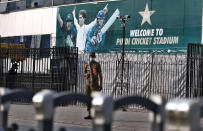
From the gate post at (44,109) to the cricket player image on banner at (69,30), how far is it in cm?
2892

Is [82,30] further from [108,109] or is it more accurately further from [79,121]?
[108,109]

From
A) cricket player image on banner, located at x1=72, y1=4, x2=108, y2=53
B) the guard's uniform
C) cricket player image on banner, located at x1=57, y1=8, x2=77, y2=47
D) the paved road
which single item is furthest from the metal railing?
cricket player image on banner, located at x1=57, y1=8, x2=77, y2=47

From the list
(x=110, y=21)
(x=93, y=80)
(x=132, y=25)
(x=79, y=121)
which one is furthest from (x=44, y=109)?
(x=110, y=21)

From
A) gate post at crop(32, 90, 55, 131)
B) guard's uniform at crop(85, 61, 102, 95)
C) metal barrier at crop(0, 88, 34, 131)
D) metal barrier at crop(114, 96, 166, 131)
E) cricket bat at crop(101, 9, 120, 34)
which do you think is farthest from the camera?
cricket bat at crop(101, 9, 120, 34)

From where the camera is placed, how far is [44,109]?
4332 mm

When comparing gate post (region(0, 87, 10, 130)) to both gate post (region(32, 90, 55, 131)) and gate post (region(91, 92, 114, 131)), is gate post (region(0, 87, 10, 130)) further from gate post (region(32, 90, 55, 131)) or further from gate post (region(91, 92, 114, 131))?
gate post (region(91, 92, 114, 131))

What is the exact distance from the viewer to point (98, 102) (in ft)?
13.3

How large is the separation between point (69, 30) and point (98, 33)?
9.82 feet

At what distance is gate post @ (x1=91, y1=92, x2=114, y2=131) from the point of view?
13.3 ft

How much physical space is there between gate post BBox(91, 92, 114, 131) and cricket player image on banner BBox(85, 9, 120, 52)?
26927 mm

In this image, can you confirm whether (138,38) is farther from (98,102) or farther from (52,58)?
(98,102)

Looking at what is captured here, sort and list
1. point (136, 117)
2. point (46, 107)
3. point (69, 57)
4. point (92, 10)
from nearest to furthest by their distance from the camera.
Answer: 1. point (46, 107)
2. point (136, 117)
3. point (69, 57)
4. point (92, 10)

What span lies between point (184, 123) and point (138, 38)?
26.2 m

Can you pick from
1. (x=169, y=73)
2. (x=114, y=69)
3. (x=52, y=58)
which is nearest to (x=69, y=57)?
(x=52, y=58)
